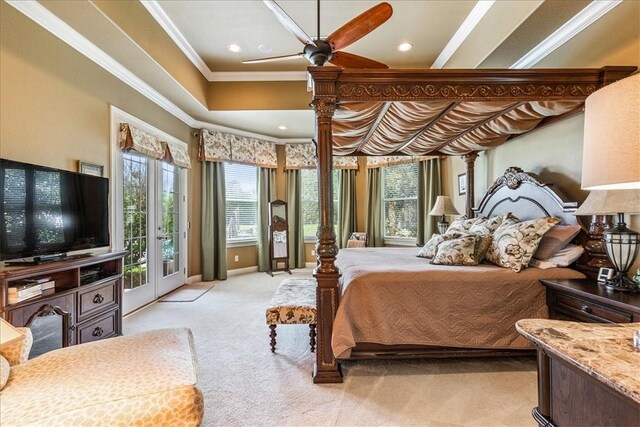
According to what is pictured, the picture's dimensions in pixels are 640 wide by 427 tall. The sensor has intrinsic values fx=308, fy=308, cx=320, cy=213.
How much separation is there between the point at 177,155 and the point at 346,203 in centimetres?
343

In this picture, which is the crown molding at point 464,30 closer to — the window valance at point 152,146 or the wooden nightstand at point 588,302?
the wooden nightstand at point 588,302

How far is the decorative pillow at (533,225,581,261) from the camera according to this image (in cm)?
248

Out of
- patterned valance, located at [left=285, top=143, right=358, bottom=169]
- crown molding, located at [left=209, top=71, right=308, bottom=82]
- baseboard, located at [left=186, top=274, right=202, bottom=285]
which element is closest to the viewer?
crown molding, located at [left=209, top=71, right=308, bottom=82]

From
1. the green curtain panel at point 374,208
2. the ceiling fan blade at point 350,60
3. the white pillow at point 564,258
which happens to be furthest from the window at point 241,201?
the white pillow at point 564,258

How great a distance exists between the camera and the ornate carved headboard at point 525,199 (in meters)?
2.73

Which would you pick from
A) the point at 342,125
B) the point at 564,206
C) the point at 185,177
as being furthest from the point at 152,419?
the point at 185,177

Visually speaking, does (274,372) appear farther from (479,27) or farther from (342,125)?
(479,27)

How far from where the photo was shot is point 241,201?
20.9 feet

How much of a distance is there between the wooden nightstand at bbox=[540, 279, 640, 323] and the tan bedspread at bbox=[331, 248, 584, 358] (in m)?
0.10

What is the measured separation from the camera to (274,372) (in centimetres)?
239

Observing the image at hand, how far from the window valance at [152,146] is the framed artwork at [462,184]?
14.6 ft

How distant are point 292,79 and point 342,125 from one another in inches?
93.3

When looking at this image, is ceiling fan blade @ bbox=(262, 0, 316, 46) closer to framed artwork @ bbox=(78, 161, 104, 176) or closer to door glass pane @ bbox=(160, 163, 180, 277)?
framed artwork @ bbox=(78, 161, 104, 176)

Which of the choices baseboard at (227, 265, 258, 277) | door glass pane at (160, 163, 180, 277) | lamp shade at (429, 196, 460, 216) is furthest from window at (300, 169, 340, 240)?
door glass pane at (160, 163, 180, 277)
